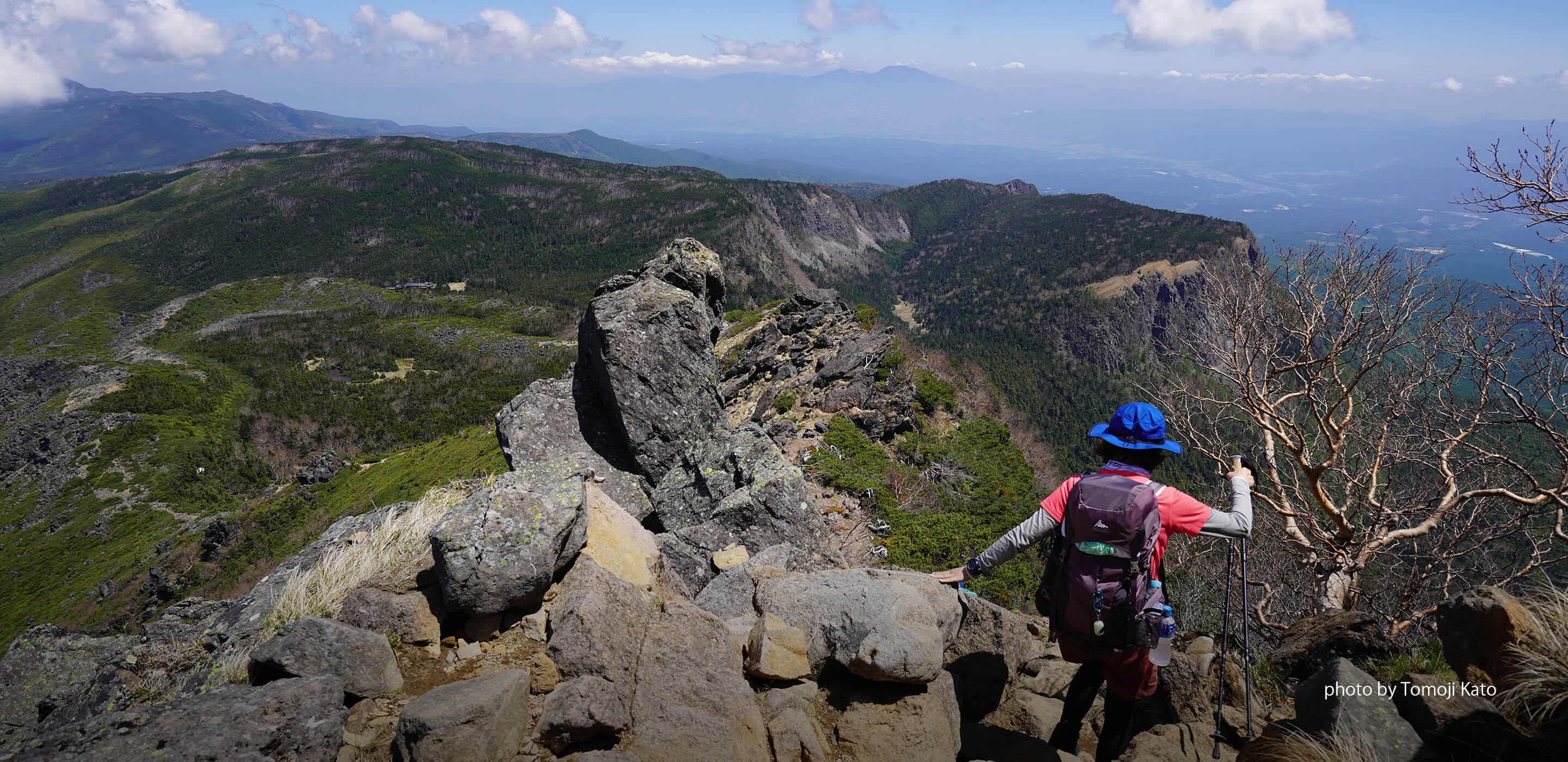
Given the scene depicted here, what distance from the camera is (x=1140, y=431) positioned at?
167 inches

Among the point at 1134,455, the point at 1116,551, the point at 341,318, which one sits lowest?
the point at 341,318

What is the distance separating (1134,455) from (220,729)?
6135 mm

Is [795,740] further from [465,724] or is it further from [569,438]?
[569,438]

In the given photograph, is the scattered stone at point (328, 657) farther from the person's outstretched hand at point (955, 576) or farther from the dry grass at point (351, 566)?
the person's outstretched hand at point (955, 576)

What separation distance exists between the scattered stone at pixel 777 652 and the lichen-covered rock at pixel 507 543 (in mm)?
1992

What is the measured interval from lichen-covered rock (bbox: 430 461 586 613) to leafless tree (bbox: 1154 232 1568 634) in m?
10.4

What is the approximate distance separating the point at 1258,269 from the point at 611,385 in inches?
568

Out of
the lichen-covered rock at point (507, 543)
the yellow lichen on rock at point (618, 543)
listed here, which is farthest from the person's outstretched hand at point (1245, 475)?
the lichen-covered rock at point (507, 543)

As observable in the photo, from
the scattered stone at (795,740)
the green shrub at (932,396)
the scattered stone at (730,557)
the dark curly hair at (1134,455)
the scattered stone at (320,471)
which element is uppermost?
the dark curly hair at (1134,455)

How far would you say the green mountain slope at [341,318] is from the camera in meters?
39.9

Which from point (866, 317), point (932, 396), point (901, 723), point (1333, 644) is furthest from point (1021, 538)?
point (866, 317)

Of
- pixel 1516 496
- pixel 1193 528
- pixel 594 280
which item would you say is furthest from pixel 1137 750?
pixel 594 280

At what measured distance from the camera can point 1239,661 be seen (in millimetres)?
5348

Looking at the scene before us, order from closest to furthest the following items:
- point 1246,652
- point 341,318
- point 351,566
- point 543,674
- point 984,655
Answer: point 543,674, point 1246,652, point 984,655, point 351,566, point 341,318
